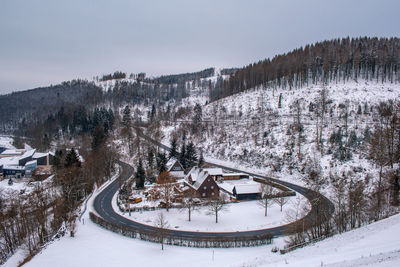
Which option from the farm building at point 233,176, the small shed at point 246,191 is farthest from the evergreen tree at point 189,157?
the small shed at point 246,191

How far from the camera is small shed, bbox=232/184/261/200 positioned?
41.6 meters

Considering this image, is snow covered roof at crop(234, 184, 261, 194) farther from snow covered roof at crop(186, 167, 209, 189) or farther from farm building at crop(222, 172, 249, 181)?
farm building at crop(222, 172, 249, 181)

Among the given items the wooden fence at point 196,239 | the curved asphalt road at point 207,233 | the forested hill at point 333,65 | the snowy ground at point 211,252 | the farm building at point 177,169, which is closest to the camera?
the snowy ground at point 211,252

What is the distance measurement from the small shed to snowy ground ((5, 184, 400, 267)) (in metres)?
15.0

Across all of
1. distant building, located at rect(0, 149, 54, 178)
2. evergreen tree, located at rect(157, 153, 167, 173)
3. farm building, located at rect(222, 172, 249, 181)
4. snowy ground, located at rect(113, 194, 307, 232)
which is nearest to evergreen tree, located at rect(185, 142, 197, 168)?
evergreen tree, located at rect(157, 153, 167, 173)

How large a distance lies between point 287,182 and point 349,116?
3464cm

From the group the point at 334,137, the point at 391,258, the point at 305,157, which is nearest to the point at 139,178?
the point at 305,157

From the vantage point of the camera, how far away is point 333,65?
9325cm

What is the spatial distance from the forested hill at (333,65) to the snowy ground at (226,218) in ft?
249

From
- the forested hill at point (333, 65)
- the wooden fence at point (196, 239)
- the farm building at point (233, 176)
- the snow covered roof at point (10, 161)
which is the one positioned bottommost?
the wooden fence at point (196, 239)

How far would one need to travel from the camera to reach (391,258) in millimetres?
11312

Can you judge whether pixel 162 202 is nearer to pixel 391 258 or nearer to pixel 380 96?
pixel 391 258

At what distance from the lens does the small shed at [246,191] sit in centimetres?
4162

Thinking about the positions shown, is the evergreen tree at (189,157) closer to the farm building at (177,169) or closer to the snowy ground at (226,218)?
the farm building at (177,169)
